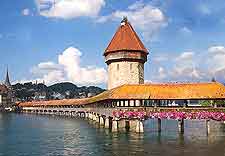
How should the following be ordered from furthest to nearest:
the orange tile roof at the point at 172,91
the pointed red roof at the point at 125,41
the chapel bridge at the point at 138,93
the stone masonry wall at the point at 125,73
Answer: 1. the pointed red roof at the point at 125,41
2. the stone masonry wall at the point at 125,73
3. the orange tile roof at the point at 172,91
4. the chapel bridge at the point at 138,93

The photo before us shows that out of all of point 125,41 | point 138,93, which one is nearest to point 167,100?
point 138,93

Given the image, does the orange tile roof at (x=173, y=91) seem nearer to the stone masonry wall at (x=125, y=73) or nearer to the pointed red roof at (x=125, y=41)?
the stone masonry wall at (x=125, y=73)

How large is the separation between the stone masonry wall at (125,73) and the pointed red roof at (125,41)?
200 cm

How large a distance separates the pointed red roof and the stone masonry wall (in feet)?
6.55

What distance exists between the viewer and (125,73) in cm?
5141

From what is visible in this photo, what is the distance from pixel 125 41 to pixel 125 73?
4.63 m

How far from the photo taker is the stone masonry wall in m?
51.5

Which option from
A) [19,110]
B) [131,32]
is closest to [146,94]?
[131,32]

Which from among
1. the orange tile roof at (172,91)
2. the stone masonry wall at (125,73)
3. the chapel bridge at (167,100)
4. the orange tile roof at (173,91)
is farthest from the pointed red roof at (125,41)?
the orange tile roof at (173,91)

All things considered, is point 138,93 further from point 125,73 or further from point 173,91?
point 125,73

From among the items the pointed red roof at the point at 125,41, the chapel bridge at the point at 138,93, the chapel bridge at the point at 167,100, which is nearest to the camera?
the chapel bridge at the point at 167,100

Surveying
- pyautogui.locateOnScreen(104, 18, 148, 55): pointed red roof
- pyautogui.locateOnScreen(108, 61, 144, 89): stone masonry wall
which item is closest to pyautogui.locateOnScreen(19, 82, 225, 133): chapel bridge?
pyautogui.locateOnScreen(108, 61, 144, 89): stone masonry wall

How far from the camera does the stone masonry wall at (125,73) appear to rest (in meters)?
51.5

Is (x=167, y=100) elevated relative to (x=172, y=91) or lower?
lower
